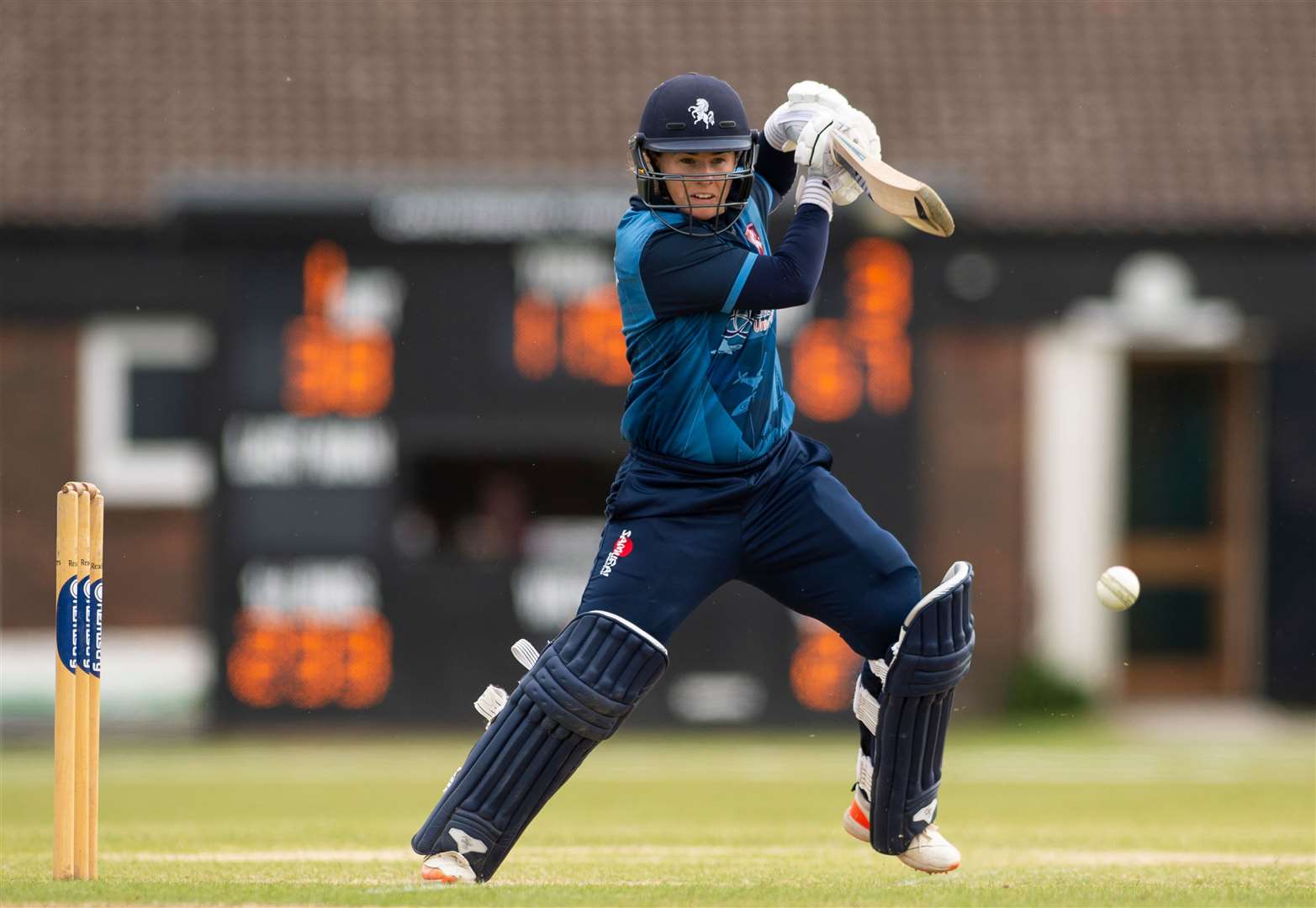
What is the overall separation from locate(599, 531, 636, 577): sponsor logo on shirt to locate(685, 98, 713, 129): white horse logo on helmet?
41.6 inches

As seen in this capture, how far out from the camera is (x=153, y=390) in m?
14.9

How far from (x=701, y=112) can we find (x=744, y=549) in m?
1.12

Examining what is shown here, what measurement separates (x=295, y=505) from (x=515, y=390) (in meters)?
1.50

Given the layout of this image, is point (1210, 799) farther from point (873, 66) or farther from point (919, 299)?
point (873, 66)

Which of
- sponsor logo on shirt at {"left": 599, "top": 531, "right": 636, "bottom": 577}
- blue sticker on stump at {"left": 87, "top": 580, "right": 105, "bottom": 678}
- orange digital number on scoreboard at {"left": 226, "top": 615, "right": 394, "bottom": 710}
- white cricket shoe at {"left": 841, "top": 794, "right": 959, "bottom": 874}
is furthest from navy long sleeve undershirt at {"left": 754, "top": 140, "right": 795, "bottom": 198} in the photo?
orange digital number on scoreboard at {"left": 226, "top": 615, "right": 394, "bottom": 710}

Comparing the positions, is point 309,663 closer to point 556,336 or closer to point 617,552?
point 556,336

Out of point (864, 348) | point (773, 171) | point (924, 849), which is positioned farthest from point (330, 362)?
point (924, 849)

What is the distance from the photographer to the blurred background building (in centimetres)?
1220

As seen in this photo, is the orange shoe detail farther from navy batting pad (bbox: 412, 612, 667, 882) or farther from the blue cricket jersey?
the blue cricket jersey

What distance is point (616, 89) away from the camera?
589 inches

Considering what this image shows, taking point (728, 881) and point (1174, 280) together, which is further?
point (1174, 280)

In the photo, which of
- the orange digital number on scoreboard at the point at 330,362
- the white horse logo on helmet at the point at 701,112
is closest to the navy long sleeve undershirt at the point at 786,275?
the white horse logo on helmet at the point at 701,112

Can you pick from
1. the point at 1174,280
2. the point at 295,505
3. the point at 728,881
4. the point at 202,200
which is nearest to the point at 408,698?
the point at 295,505

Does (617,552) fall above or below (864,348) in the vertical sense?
below
